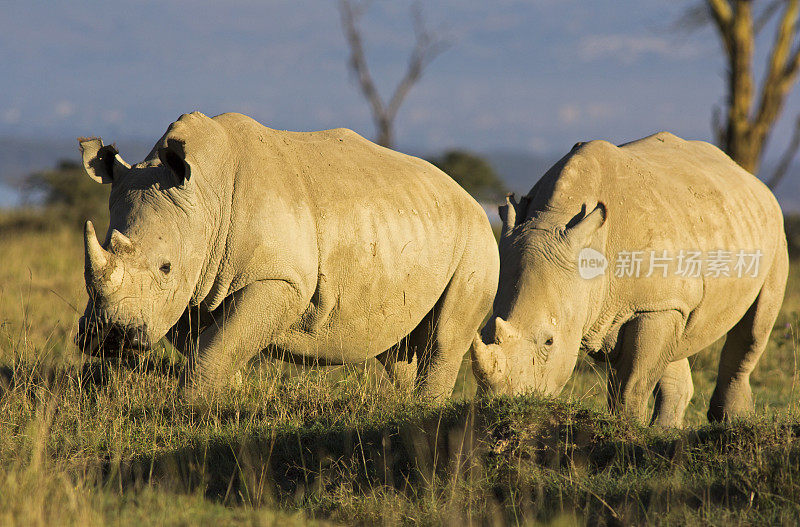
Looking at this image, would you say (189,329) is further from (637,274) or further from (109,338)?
(637,274)

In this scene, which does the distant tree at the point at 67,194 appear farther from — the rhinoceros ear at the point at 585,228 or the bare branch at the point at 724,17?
the rhinoceros ear at the point at 585,228

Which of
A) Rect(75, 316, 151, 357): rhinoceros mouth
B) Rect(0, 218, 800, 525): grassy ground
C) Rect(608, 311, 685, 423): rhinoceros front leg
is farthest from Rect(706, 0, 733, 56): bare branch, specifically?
Rect(75, 316, 151, 357): rhinoceros mouth

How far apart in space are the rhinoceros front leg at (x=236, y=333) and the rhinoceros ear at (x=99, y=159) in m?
0.93

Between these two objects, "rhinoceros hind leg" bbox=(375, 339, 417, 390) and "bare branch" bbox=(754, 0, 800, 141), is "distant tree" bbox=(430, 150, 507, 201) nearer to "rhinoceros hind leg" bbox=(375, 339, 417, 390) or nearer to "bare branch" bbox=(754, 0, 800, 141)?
"bare branch" bbox=(754, 0, 800, 141)

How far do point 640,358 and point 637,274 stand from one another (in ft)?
1.92

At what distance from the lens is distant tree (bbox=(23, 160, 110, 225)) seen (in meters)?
17.4

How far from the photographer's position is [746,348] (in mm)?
7344

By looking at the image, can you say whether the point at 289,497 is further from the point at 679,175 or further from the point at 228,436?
the point at 679,175

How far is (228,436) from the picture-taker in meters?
4.50

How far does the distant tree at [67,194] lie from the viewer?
57.1ft

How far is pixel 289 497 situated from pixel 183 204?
1561mm

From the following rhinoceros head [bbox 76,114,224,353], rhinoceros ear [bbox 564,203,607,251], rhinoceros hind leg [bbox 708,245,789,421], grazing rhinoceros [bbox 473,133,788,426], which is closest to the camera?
rhinoceros head [bbox 76,114,224,353]

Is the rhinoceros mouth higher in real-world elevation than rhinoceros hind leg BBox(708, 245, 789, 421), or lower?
higher

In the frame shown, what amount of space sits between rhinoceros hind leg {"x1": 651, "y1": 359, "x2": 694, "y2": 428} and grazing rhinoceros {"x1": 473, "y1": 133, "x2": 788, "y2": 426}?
0.03 feet
